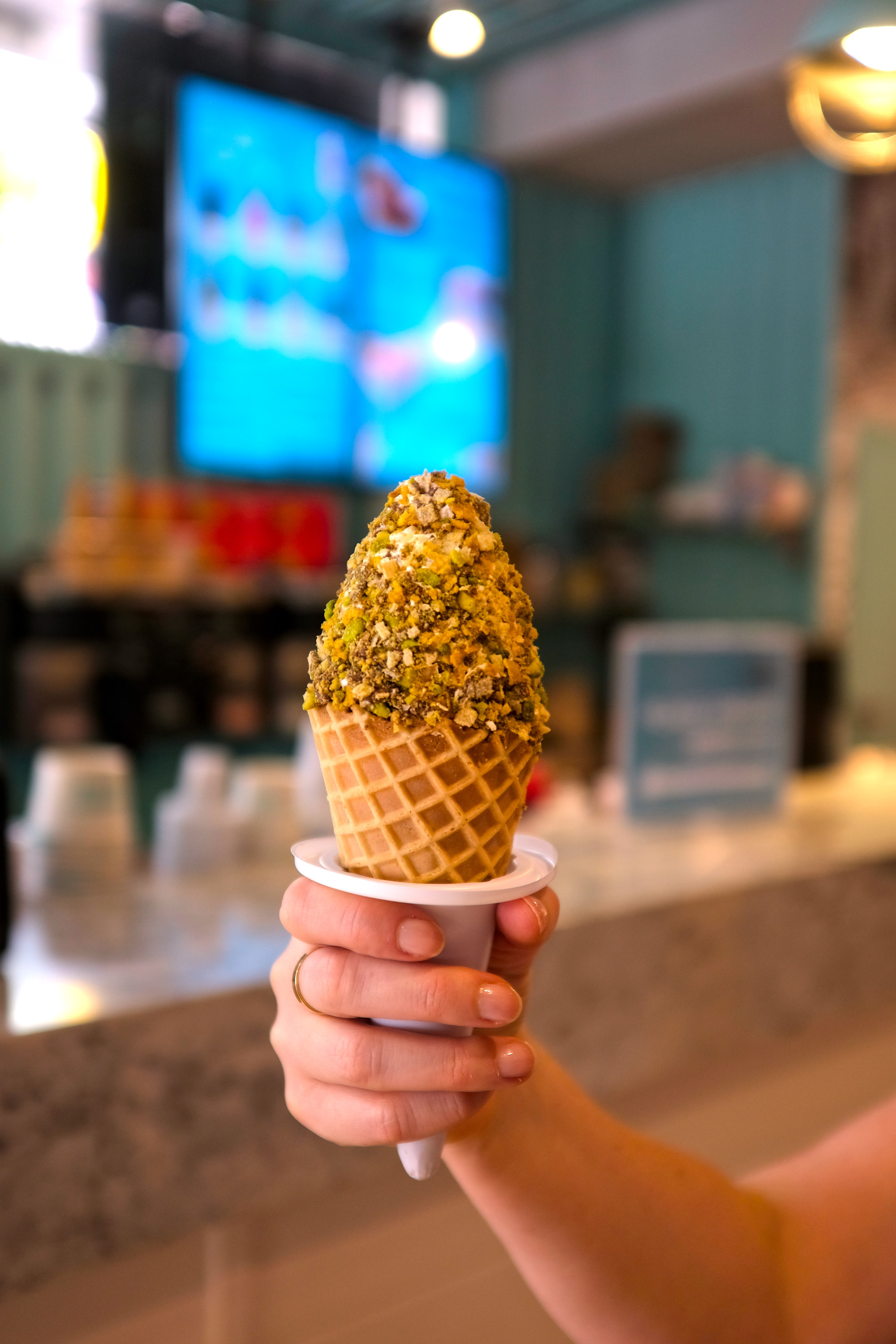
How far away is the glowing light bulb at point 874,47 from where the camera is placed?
2.09 metres

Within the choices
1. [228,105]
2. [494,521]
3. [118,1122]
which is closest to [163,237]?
[228,105]

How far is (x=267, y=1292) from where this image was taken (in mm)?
1318

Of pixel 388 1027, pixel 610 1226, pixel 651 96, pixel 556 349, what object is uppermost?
pixel 651 96

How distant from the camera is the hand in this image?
2.45 feet

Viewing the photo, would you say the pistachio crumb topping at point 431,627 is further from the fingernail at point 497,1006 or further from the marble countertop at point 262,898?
the marble countertop at point 262,898

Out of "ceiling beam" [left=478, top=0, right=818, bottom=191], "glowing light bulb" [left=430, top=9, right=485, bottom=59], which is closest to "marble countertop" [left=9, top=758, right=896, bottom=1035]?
"glowing light bulb" [left=430, top=9, right=485, bottom=59]

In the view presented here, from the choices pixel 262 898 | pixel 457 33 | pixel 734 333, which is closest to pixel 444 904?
pixel 262 898

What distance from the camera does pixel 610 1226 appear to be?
3.17ft

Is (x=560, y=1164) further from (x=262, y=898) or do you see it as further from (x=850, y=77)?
(x=850, y=77)

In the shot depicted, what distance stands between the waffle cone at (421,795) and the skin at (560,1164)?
0.20ft

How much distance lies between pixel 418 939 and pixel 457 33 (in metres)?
2.35

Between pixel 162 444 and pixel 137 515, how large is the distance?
615mm

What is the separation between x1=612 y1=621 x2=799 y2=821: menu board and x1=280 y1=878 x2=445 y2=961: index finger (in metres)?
1.47

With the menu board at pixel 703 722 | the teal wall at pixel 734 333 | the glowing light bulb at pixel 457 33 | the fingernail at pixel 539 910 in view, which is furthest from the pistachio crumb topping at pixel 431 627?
the teal wall at pixel 734 333
